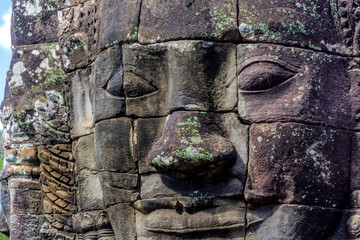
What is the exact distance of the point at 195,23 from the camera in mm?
3955

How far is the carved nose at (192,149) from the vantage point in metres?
3.72

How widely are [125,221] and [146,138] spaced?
0.62 metres

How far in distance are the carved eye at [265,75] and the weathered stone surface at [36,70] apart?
2000mm

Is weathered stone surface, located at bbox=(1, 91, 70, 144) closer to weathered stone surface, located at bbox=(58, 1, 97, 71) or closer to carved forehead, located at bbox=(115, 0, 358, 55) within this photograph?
weathered stone surface, located at bbox=(58, 1, 97, 71)


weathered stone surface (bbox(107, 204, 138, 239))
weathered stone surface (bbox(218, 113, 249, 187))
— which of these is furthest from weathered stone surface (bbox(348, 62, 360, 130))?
weathered stone surface (bbox(107, 204, 138, 239))

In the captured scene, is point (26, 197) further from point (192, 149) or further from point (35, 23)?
point (192, 149)

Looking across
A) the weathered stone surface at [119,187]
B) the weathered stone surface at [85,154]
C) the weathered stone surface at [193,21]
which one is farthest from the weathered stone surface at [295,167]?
the weathered stone surface at [85,154]

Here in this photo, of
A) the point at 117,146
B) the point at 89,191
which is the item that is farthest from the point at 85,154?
the point at 117,146

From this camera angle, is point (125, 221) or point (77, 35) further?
point (77, 35)

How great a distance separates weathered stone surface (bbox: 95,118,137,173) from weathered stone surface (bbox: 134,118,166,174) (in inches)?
2.5

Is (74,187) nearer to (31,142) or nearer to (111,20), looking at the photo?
(31,142)

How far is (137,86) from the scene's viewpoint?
4.10 metres

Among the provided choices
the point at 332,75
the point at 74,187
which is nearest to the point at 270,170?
the point at 332,75

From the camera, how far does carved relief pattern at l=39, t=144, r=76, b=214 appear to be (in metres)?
5.07
